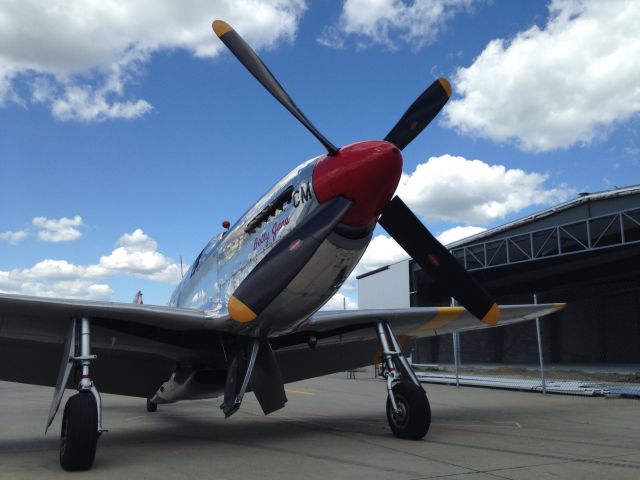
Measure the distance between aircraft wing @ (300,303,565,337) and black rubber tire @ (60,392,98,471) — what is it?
2711mm

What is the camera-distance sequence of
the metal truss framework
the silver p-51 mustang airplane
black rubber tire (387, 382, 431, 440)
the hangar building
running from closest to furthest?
the silver p-51 mustang airplane < black rubber tire (387, 382, 431, 440) < the metal truss framework < the hangar building

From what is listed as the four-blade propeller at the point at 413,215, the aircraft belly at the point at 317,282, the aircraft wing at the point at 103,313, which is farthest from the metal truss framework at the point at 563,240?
the aircraft wing at the point at 103,313

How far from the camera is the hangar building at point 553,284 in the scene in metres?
20.9

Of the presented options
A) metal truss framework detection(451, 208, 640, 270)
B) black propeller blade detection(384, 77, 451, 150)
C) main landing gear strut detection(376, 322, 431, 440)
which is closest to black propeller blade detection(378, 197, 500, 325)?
black propeller blade detection(384, 77, 451, 150)

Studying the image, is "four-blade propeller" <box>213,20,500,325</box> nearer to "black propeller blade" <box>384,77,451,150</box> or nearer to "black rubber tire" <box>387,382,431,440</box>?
"black propeller blade" <box>384,77,451,150</box>

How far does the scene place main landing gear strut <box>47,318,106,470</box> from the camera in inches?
208

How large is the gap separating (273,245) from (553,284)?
89.6 ft

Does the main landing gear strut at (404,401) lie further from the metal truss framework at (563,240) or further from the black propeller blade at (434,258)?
the metal truss framework at (563,240)

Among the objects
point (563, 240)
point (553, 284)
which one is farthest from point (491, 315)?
point (553, 284)

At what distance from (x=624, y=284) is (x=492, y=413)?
2386 centimetres

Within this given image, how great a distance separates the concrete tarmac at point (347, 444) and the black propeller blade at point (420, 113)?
340 cm

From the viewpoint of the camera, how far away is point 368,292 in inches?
1159

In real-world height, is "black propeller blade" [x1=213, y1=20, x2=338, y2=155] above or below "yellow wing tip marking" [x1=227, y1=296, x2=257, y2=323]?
above

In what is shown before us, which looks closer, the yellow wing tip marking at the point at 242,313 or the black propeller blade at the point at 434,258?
the yellow wing tip marking at the point at 242,313
